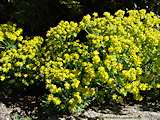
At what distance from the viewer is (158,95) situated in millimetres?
5066

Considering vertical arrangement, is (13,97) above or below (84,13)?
below

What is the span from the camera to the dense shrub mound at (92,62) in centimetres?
441

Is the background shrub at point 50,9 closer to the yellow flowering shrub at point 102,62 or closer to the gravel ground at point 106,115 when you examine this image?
the yellow flowering shrub at point 102,62

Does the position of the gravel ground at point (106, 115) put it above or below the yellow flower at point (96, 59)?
below

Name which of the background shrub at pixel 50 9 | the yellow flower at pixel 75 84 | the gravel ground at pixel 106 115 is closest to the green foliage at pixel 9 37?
the background shrub at pixel 50 9

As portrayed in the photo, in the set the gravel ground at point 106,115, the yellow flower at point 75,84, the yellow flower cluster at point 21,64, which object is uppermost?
the yellow flower cluster at point 21,64

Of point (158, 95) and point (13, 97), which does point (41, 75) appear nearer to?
point (13, 97)

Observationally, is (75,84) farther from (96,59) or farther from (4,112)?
(4,112)

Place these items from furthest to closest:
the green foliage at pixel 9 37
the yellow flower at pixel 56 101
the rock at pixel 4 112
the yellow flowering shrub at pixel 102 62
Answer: the green foliage at pixel 9 37
the rock at pixel 4 112
the yellow flowering shrub at pixel 102 62
the yellow flower at pixel 56 101

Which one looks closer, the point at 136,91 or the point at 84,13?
the point at 136,91

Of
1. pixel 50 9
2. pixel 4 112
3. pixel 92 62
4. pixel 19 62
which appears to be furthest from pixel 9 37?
pixel 50 9

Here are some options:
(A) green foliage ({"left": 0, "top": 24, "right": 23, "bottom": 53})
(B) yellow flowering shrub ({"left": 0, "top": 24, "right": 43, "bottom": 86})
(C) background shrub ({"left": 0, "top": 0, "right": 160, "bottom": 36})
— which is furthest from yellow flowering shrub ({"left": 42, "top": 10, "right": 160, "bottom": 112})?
(C) background shrub ({"left": 0, "top": 0, "right": 160, "bottom": 36})

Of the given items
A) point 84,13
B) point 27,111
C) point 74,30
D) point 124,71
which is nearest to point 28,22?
point 84,13

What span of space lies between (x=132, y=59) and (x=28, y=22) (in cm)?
179
